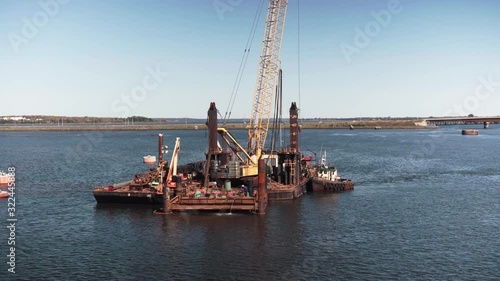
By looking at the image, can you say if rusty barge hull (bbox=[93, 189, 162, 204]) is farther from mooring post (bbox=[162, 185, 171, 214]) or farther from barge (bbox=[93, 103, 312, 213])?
mooring post (bbox=[162, 185, 171, 214])

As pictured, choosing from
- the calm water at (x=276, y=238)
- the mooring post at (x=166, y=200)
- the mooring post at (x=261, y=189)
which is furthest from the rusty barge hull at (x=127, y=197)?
the mooring post at (x=261, y=189)

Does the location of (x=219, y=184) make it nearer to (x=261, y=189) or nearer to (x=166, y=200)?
(x=261, y=189)

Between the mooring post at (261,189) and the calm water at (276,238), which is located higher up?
the mooring post at (261,189)

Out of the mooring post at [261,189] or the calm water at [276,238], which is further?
the mooring post at [261,189]

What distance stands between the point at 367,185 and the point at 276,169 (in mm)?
15975

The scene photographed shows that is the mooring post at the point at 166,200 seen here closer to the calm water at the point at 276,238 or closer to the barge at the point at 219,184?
the barge at the point at 219,184

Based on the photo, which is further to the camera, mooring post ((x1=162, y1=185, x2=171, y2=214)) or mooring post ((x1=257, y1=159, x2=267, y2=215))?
mooring post ((x1=257, y1=159, x2=267, y2=215))

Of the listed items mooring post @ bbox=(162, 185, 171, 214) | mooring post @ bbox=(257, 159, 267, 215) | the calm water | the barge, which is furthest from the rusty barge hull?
mooring post @ bbox=(257, 159, 267, 215)

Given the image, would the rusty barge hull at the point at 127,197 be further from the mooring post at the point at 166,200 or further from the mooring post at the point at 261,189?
the mooring post at the point at 261,189

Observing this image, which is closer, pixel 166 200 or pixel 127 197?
pixel 166 200

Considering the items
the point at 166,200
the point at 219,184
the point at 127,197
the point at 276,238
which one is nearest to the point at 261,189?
the point at 276,238

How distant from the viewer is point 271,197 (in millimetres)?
57906

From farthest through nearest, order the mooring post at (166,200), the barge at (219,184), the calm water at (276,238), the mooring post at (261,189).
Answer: the mooring post at (261,189) → the barge at (219,184) → the mooring post at (166,200) → the calm water at (276,238)

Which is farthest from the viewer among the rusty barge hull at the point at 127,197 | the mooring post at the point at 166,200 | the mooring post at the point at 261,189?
the rusty barge hull at the point at 127,197
